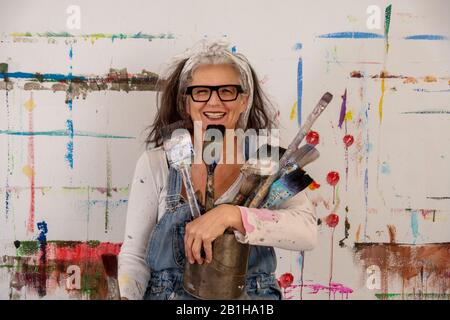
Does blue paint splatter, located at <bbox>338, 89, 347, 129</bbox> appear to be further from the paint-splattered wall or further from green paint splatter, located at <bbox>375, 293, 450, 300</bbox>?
green paint splatter, located at <bbox>375, 293, 450, 300</bbox>

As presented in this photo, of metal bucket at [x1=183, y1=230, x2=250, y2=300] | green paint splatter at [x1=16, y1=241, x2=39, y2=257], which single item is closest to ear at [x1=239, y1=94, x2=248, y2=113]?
metal bucket at [x1=183, y1=230, x2=250, y2=300]

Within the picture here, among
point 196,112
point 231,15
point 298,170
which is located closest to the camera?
point 298,170

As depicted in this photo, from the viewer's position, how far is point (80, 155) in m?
1.46

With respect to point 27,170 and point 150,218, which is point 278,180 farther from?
point 27,170

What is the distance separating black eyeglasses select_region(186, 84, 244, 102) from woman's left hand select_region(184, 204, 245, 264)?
0.27 meters

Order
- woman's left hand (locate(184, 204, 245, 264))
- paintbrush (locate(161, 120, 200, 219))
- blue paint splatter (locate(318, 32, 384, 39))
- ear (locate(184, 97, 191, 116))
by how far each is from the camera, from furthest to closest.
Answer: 1. blue paint splatter (locate(318, 32, 384, 39))
2. ear (locate(184, 97, 191, 116))
3. paintbrush (locate(161, 120, 200, 219))
4. woman's left hand (locate(184, 204, 245, 264))

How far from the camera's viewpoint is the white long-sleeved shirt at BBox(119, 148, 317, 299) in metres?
1.17

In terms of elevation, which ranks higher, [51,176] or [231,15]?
[231,15]

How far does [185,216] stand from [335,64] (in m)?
0.57

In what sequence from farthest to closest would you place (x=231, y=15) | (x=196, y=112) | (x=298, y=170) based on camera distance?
(x=231, y=15)
(x=196, y=112)
(x=298, y=170)

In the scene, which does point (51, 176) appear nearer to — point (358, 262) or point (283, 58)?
point (283, 58)

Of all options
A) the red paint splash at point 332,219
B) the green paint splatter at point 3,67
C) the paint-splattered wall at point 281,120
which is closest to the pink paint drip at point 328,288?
the paint-splattered wall at point 281,120

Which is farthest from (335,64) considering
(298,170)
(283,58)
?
(298,170)

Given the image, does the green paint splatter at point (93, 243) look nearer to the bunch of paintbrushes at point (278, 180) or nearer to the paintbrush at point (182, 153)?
the paintbrush at point (182, 153)
